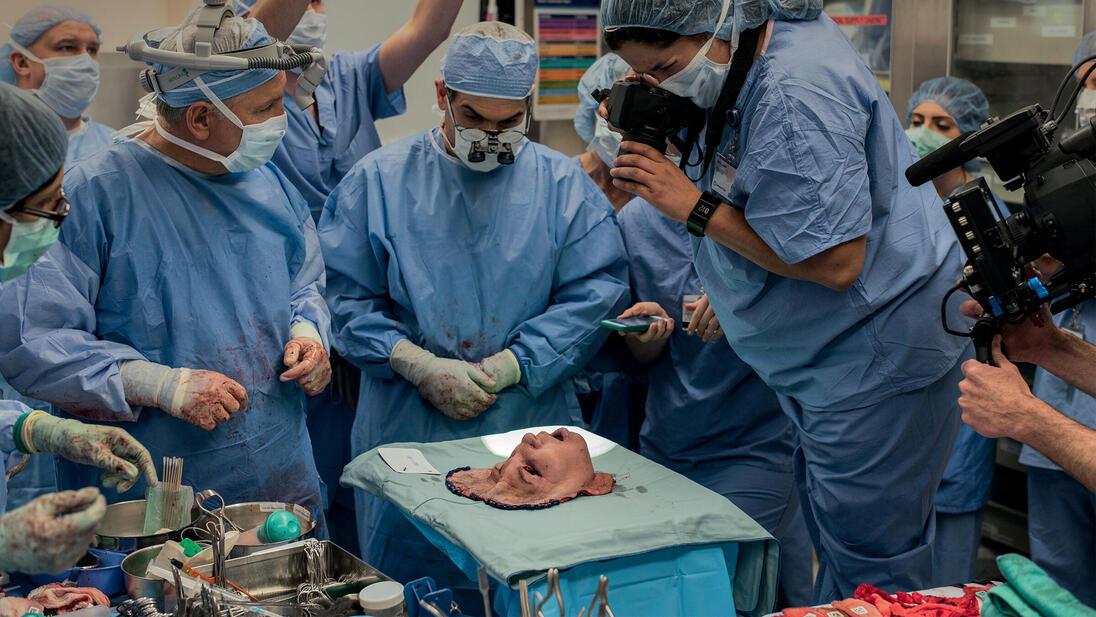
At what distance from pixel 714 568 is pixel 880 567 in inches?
24.7

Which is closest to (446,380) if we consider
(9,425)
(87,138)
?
(9,425)

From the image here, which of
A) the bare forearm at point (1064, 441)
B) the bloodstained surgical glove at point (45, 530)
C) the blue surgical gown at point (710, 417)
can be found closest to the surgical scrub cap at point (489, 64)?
the blue surgical gown at point (710, 417)

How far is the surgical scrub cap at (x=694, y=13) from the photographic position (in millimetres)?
2012

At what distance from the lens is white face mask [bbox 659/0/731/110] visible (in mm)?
2090

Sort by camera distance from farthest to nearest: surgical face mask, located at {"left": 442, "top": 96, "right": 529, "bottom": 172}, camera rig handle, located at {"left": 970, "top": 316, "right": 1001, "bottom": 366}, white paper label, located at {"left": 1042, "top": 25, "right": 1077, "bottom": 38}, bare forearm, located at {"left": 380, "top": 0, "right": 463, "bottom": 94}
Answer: white paper label, located at {"left": 1042, "top": 25, "right": 1077, "bottom": 38}
bare forearm, located at {"left": 380, "top": 0, "right": 463, "bottom": 94}
surgical face mask, located at {"left": 442, "top": 96, "right": 529, "bottom": 172}
camera rig handle, located at {"left": 970, "top": 316, "right": 1001, "bottom": 366}

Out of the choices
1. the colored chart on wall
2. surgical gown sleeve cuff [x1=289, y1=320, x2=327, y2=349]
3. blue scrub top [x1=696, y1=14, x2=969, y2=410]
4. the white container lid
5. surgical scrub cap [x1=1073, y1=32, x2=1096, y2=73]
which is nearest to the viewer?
the white container lid

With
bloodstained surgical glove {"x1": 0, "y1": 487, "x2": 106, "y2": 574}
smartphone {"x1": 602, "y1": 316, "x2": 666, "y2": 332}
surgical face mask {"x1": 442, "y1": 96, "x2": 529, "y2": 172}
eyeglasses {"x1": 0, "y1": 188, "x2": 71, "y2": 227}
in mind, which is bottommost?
smartphone {"x1": 602, "y1": 316, "x2": 666, "y2": 332}

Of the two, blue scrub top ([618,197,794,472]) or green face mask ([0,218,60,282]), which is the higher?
green face mask ([0,218,60,282])

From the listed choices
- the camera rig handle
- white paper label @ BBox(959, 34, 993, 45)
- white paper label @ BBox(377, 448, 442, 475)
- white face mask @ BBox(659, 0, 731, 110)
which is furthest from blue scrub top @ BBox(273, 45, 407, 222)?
white paper label @ BBox(959, 34, 993, 45)

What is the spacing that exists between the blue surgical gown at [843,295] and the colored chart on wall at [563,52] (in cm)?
284

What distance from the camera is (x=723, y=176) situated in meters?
2.21

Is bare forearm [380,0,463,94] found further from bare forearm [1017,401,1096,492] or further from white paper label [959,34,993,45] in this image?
white paper label [959,34,993,45]

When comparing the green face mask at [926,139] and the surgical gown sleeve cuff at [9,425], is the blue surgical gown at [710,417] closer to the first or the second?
the green face mask at [926,139]

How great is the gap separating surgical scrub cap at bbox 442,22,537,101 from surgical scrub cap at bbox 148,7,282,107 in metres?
0.62
